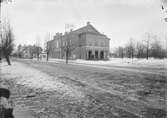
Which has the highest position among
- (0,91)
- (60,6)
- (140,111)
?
(60,6)

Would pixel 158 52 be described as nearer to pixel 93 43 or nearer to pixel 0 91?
pixel 93 43

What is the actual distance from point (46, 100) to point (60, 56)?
179 feet

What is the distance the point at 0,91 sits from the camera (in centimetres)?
359

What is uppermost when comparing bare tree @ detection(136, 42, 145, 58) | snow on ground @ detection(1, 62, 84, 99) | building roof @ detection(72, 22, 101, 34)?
building roof @ detection(72, 22, 101, 34)

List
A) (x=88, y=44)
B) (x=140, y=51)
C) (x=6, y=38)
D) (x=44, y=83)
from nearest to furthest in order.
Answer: (x=44, y=83) < (x=6, y=38) < (x=88, y=44) < (x=140, y=51)

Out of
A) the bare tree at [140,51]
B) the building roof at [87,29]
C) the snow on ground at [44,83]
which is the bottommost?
the snow on ground at [44,83]

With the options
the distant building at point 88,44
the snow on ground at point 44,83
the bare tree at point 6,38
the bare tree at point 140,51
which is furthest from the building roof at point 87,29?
the snow on ground at point 44,83

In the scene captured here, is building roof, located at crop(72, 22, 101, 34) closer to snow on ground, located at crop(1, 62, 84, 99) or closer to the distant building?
the distant building

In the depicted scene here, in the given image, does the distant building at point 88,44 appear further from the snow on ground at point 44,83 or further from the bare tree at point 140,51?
the snow on ground at point 44,83

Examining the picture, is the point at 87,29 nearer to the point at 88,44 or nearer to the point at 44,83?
the point at 88,44

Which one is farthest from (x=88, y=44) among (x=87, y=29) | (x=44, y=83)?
(x=44, y=83)

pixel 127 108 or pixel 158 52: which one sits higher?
pixel 158 52

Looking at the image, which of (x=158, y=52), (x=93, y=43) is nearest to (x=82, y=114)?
→ (x=93, y=43)

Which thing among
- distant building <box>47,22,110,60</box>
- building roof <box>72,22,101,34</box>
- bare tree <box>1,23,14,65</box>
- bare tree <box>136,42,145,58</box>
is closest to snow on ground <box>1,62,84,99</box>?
bare tree <box>1,23,14,65</box>
